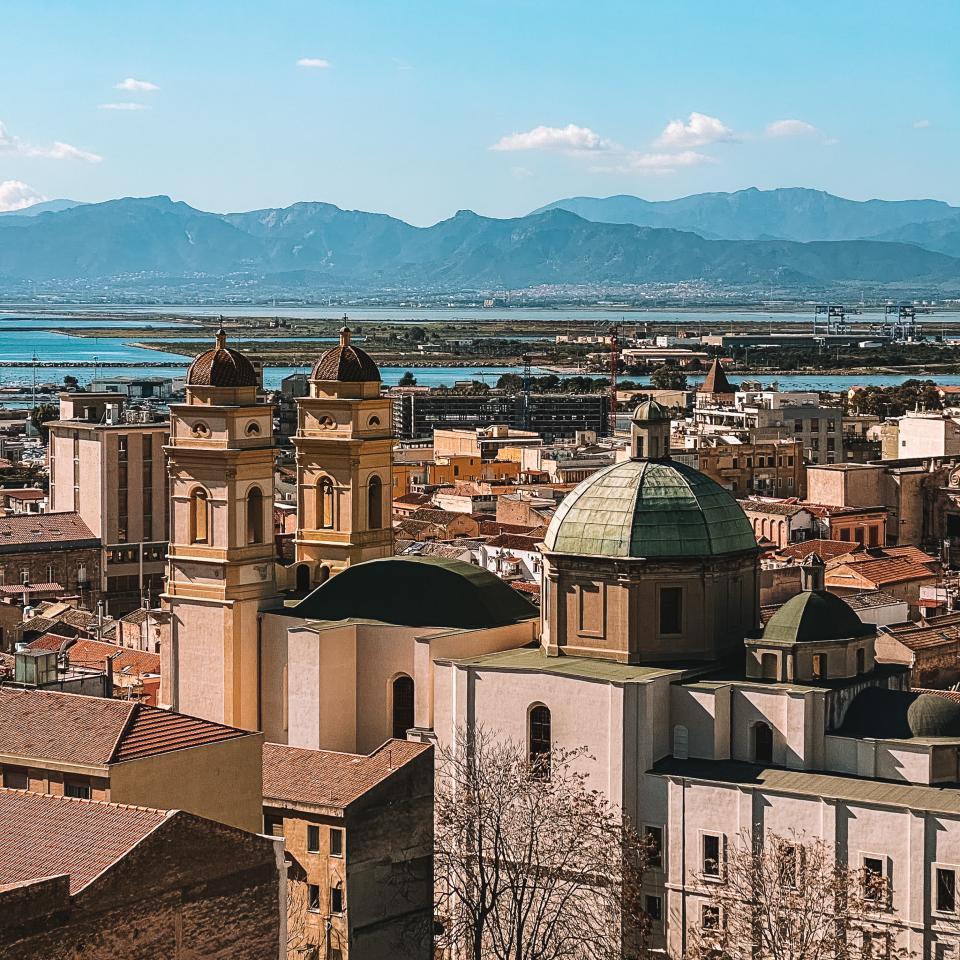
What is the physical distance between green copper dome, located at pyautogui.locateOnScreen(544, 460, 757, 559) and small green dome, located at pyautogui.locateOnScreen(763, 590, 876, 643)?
1.62 m

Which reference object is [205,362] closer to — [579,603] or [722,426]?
[579,603]

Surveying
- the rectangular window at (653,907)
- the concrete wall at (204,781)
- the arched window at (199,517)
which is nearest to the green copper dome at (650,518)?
the rectangular window at (653,907)

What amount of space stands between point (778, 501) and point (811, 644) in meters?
39.7

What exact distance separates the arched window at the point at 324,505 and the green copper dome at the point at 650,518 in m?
6.30

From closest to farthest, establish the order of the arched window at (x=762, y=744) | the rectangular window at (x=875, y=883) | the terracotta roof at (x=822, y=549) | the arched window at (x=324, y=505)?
1. the rectangular window at (x=875, y=883)
2. the arched window at (x=762, y=744)
3. the arched window at (x=324, y=505)
4. the terracotta roof at (x=822, y=549)

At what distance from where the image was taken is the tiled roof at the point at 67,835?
2211cm

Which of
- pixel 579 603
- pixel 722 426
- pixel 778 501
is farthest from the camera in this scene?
pixel 722 426

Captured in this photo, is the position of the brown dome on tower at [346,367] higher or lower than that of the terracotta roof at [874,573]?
higher

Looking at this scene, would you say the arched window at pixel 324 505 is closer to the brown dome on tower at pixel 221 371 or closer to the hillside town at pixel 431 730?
the hillside town at pixel 431 730

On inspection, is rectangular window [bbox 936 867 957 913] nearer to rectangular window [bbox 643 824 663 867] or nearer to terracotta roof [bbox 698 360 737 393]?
rectangular window [bbox 643 824 663 867]

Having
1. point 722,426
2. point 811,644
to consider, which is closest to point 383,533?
point 811,644

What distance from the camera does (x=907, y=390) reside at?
15200 cm

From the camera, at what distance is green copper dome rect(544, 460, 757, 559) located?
106 ft

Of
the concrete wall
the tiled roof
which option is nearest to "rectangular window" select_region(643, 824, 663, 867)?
the concrete wall
